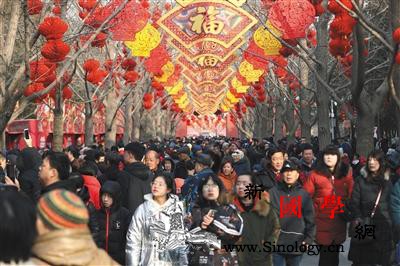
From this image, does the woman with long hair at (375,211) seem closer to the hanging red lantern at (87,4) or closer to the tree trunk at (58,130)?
the hanging red lantern at (87,4)

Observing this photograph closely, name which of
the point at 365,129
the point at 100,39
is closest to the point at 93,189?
the point at 365,129

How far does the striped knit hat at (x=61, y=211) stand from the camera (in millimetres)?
3186

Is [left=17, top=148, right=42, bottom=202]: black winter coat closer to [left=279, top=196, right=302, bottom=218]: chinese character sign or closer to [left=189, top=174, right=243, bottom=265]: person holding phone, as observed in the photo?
[left=189, top=174, right=243, bottom=265]: person holding phone

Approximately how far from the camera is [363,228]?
783 centimetres

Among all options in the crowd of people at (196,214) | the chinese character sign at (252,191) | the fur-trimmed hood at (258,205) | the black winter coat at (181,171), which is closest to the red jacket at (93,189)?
the crowd of people at (196,214)

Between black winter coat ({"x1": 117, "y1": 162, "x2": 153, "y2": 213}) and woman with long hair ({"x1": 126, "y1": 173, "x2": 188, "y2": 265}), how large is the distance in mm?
1611

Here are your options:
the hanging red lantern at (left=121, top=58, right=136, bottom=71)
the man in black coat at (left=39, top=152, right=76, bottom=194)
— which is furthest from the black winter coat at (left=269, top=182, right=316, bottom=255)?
the hanging red lantern at (left=121, top=58, right=136, bottom=71)

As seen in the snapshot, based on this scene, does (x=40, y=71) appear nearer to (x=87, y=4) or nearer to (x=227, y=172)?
(x=87, y=4)

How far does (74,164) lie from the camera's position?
970cm

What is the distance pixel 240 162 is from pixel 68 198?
9012 millimetres

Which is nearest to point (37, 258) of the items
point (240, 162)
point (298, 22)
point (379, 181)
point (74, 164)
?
point (379, 181)

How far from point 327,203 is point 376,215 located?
49 cm

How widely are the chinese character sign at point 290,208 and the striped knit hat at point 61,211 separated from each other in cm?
424

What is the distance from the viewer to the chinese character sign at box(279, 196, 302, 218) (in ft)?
24.0
